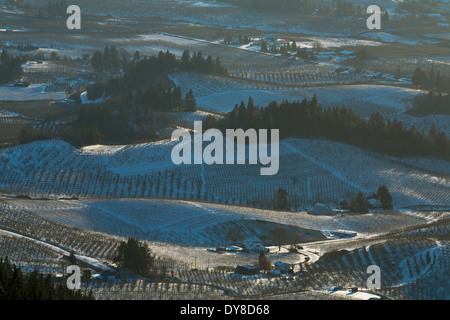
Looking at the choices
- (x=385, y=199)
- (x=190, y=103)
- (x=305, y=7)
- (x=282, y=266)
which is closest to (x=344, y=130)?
(x=385, y=199)

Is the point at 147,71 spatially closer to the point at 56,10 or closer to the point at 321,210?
the point at 321,210

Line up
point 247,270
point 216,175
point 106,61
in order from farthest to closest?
point 106,61
point 216,175
point 247,270

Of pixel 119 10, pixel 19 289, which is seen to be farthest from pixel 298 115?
pixel 119 10

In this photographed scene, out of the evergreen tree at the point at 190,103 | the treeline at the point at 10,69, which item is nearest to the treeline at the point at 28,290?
the evergreen tree at the point at 190,103

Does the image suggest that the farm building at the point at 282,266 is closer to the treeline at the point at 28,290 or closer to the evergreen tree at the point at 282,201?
the treeline at the point at 28,290

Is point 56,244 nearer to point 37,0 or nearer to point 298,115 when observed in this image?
point 298,115
